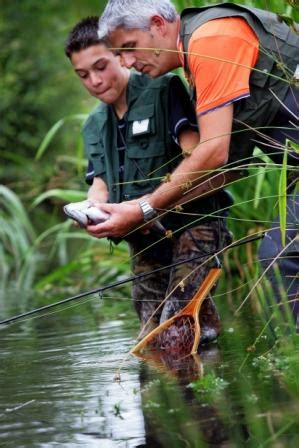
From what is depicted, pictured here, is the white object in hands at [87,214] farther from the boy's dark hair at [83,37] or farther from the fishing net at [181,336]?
the boy's dark hair at [83,37]

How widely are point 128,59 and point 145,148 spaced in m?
→ 0.54

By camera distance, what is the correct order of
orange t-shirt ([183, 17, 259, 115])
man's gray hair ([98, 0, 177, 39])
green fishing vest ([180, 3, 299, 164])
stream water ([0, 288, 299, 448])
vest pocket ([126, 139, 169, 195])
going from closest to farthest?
stream water ([0, 288, 299, 448]), orange t-shirt ([183, 17, 259, 115]), green fishing vest ([180, 3, 299, 164]), man's gray hair ([98, 0, 177, 39]), vest pocket ([126, 139, 169, 195])

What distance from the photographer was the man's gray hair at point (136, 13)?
486 centimetres

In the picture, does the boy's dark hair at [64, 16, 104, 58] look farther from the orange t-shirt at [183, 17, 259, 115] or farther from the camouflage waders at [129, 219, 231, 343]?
the camouflage waders at [129, 219, 231, 343]

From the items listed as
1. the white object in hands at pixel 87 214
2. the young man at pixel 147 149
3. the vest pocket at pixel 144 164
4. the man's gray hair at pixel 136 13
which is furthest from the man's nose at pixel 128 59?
the white object in hands at pixel 87 214

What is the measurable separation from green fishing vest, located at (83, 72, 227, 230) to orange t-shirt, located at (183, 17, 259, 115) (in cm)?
62

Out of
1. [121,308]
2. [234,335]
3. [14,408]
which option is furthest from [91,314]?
[14,408]

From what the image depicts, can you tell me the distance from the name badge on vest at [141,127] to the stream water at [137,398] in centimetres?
96

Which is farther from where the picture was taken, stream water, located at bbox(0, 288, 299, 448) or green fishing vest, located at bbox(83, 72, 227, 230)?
green fishing vest, located at bbox(83, 72, 227, 230)

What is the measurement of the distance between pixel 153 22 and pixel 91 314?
9.10ft

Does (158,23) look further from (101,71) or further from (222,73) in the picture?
(101,71)

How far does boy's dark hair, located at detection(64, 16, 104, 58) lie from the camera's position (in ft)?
17.5

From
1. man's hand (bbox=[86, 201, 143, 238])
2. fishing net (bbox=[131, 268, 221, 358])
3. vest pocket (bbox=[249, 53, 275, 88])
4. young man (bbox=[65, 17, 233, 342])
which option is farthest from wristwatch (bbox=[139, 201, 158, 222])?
vest pocket (bbox=[249, 53, 275, 88])

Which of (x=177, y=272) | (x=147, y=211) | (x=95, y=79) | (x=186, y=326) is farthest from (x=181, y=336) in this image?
(x=95, y=79)
